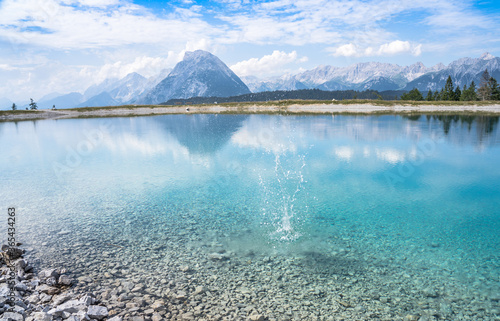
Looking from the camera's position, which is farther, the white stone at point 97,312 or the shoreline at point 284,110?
the shoreline at point 284,110

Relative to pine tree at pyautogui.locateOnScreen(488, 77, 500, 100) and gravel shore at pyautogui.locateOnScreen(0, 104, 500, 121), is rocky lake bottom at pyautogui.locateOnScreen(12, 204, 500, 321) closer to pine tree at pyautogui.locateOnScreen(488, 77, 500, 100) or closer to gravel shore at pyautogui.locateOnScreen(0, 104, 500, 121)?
gravel shore at pyautogui.locateOnScreen(0, 104, 500, 121)

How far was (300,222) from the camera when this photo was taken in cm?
1864

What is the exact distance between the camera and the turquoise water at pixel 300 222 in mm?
12117

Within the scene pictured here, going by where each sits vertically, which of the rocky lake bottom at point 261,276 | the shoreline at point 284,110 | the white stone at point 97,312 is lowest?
the rocky lake bottom at point 261,276

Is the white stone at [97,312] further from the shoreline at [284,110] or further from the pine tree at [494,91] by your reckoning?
the pine tree at [494,91]

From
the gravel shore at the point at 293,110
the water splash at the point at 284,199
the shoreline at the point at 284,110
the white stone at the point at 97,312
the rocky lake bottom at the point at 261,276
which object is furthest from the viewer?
the shoreline at the point at 284,110

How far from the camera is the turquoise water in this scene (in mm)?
12117

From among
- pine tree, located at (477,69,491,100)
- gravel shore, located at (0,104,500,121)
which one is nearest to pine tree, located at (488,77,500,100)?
pine tree, located at (477,69,491,100)

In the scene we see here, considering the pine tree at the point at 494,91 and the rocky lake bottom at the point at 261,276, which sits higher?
the pine tree at the point at 494,91

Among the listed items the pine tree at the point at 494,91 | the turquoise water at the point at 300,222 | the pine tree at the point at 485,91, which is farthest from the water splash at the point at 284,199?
the pine tree at the point at 485,91

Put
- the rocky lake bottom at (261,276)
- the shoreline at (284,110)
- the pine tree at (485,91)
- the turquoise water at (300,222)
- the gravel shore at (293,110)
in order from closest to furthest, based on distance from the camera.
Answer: the rocky lake bottom at (261,276), the turquoise water at (300,222), the gravel shore at (293,110), the shoreline at (284,110), the pine tree at (485,91)

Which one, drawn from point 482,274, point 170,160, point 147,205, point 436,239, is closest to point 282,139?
point 170,160

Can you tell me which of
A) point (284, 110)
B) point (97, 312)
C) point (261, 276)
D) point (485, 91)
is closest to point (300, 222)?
point (261, 276)

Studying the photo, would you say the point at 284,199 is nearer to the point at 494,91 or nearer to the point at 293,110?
the point at 293,110
